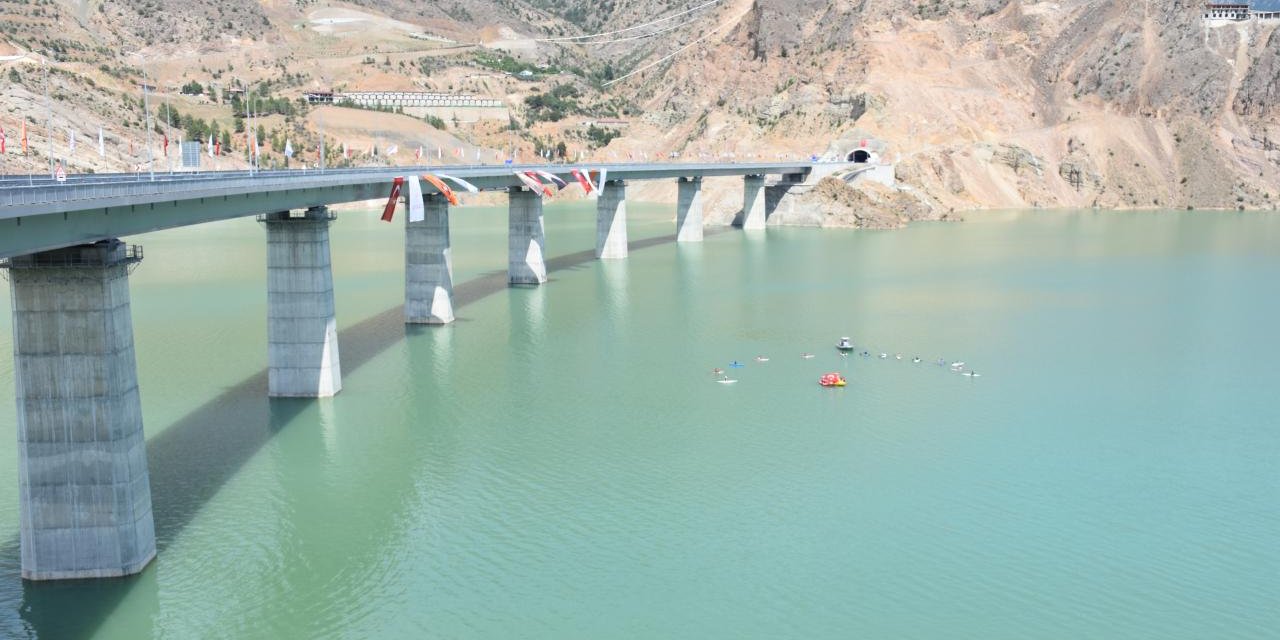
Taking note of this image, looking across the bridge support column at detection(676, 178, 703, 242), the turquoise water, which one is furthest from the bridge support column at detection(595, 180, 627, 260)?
the turquoise water

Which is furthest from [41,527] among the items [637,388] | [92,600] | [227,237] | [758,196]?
[758,196]

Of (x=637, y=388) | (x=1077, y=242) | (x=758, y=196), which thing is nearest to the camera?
(x=637, y=388)

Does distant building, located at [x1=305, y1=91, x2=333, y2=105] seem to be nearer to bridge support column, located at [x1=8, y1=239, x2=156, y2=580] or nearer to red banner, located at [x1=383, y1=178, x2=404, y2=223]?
red banner, located at [x1=383, y1=178, x2=404, y2=223]

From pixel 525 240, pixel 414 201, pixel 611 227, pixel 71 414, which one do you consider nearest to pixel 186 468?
pixel 71 414

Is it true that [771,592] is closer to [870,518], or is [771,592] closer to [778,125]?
[870,518]

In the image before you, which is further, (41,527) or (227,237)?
(227,237)

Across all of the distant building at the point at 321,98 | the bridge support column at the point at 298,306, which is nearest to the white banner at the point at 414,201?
the bridge support column at the point at 298,306

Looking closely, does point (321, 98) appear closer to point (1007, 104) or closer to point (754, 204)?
point (754, 204)
